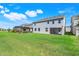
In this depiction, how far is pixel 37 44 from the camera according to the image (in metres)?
3.42

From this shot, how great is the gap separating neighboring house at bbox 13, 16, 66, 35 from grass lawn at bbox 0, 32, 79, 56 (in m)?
0.05

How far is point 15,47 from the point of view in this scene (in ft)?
11.1

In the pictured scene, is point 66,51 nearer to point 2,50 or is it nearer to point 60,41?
point 60,41

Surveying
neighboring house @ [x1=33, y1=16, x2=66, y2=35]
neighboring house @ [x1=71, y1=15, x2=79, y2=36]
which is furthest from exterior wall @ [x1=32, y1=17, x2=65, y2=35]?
neighboring house @ [x1=71, y1=15, x2=79, y2=36]

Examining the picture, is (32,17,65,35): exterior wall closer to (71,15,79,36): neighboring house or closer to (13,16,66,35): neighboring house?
(13,16,66,35): neighboring house

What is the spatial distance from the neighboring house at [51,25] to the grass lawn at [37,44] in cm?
6

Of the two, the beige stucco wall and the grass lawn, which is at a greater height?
the beige stucco wall

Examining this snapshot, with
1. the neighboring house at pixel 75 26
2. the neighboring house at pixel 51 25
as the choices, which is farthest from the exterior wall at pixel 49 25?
the neighboring house at pixel 75 26

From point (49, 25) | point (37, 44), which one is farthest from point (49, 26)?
point (37, 44)

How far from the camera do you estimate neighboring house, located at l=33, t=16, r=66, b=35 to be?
3428mm

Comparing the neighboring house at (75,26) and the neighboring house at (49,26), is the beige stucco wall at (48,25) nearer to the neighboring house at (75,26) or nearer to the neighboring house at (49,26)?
the neighboring house at (49,26)

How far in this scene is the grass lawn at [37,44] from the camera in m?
3.36

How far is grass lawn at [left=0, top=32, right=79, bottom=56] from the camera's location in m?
3.36

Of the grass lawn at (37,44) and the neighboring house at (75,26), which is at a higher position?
the neighboring house at (75,26)
